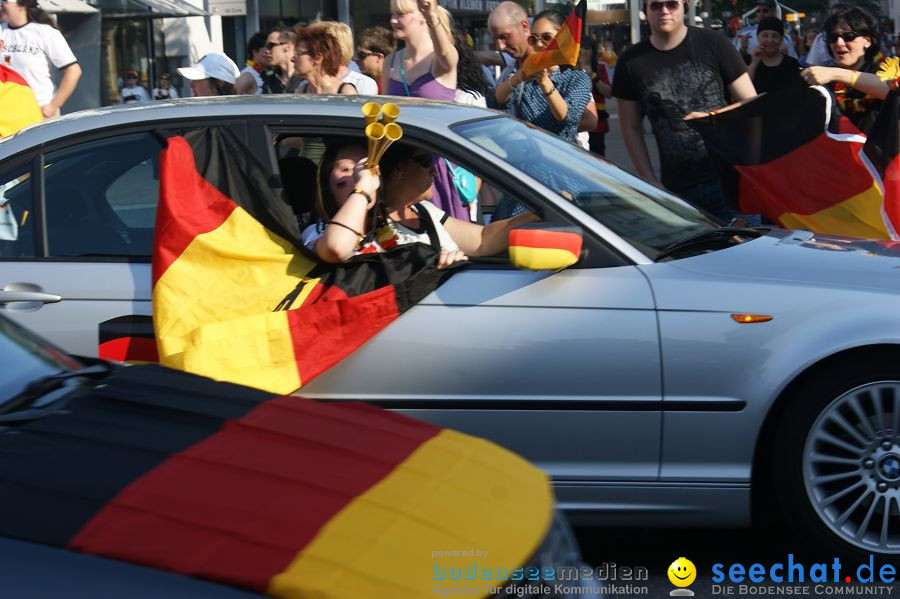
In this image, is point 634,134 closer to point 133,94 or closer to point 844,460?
point 844,460

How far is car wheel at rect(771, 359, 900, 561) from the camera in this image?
4113mm

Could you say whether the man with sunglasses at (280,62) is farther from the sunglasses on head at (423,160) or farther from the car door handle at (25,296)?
the car door handle at (25,296)

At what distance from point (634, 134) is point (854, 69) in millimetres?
1349

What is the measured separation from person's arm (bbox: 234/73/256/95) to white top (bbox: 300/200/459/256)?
19.4 ft

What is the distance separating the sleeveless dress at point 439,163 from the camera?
514 centimetres

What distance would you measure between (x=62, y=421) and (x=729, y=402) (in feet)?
Result: 7.21

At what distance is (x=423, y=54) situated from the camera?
731 centimetres

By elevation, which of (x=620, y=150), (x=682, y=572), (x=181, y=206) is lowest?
(x=620, y=150)

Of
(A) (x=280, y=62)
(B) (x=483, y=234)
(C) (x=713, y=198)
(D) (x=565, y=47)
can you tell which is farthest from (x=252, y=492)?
(A) (x=280, y=62)

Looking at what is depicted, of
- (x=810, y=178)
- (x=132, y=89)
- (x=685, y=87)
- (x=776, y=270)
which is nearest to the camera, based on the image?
(x=776, y=270)

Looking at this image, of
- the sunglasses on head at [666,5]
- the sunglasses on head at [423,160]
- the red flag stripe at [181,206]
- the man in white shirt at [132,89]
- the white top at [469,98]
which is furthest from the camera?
the man in white shirt at [132,89]

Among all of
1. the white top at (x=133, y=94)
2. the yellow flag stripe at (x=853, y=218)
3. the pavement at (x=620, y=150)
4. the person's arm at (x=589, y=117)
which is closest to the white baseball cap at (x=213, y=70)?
the person's arm at (x=589, y=117)

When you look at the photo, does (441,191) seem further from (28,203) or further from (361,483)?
(361,483)

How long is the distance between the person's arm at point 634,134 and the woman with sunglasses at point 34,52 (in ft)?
13.0
